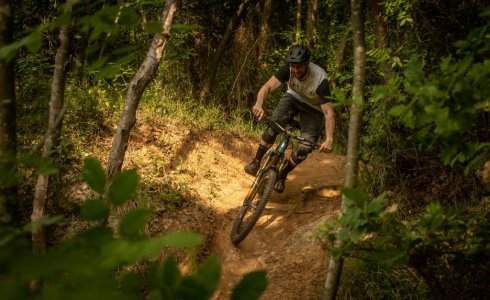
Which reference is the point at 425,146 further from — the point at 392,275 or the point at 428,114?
the point at 392,275

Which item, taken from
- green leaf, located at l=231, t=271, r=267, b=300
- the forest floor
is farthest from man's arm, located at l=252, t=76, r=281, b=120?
green leaf, located at l=231, t=271, r=267, b=300

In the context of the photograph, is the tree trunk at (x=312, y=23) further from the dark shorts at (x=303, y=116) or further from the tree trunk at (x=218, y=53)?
the dark shorts at (x=303, y=116)

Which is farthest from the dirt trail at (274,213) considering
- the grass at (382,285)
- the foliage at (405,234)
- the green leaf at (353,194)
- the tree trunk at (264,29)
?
the tree trunk at (264,29)

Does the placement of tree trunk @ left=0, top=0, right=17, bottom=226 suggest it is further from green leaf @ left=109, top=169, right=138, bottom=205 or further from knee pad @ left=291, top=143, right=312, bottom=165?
knee pad @ left=291, top=143, right=312, bottom=165

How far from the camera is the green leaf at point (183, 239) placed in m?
0.93

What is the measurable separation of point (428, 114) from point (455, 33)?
3.26 metres

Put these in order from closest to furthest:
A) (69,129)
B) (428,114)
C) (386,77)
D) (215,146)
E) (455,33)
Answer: (428,114)
(455,33)
(386,77)
(69,129)
(215,146)

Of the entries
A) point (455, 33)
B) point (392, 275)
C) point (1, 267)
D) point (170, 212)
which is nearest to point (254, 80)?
point (170, 212)

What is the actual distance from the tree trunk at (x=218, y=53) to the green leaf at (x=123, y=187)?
915cm

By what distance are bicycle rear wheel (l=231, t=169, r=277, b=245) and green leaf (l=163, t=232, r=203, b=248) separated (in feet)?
14.8

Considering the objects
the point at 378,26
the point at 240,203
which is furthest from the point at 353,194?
the point at 240,203

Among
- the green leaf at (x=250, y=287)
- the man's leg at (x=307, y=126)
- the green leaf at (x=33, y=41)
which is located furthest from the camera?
the man's leg at (x=307, y=126)

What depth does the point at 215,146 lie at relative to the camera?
7641 millimetres

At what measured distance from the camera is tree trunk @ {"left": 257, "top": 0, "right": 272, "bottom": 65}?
418 inches
